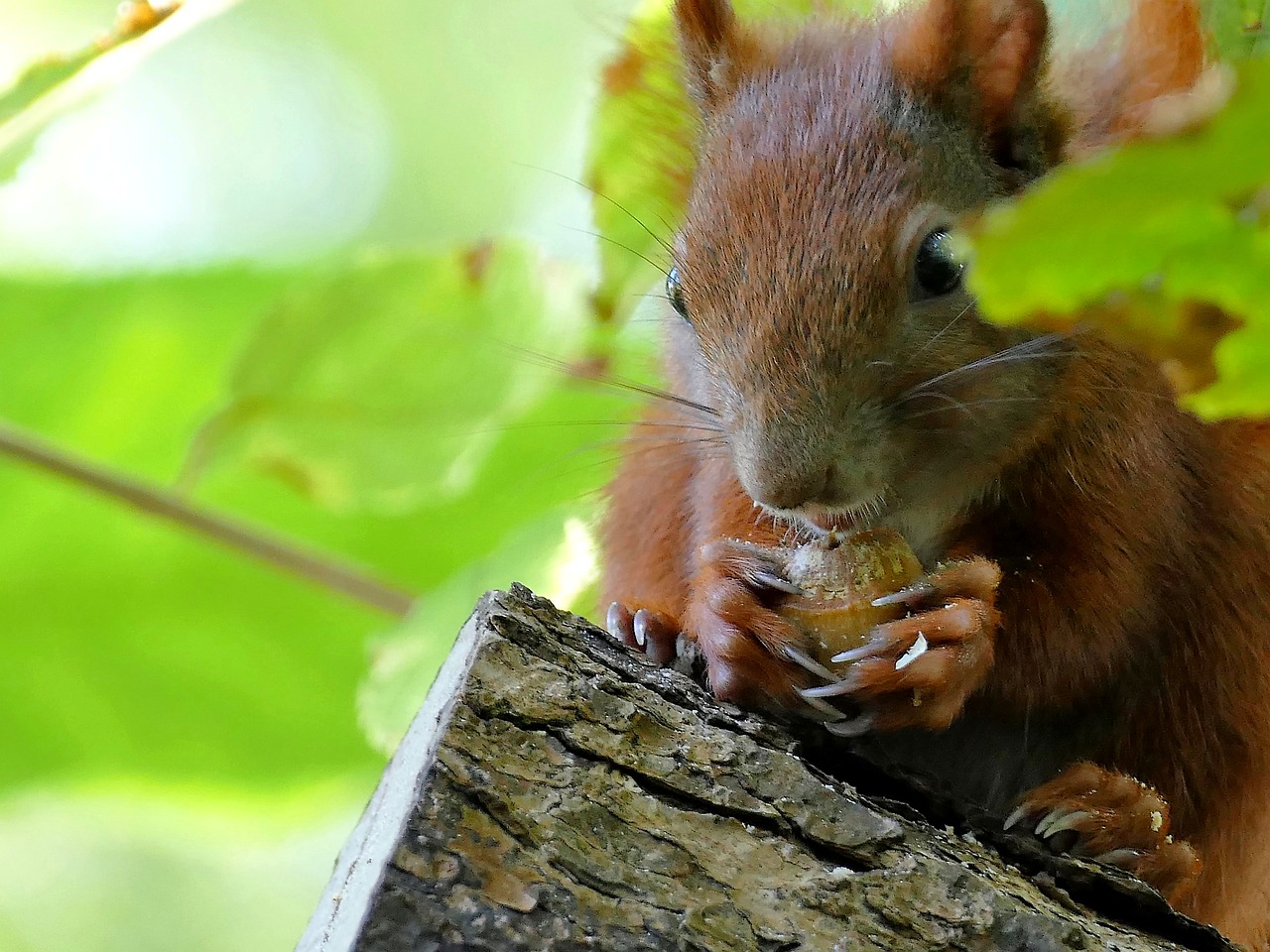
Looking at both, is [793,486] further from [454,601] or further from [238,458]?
[238,458]

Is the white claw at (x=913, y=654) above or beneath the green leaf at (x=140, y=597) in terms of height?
beneath

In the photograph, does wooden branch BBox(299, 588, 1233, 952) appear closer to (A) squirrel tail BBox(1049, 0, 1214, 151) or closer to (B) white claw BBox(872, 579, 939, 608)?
(B) white claw BBox(872, 579, 939, 608)

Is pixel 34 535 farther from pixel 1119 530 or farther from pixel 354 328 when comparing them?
pixel 1119 530

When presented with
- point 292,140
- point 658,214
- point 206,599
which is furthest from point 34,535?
point 292,140

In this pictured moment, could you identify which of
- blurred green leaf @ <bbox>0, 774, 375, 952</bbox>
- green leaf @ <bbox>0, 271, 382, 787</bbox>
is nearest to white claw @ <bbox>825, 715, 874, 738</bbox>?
green leaf @ <bbox>0, 271, 382, 787</bbox>

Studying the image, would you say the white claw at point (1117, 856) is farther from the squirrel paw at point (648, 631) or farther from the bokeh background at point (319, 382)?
the bokeh background at point (319, 382)

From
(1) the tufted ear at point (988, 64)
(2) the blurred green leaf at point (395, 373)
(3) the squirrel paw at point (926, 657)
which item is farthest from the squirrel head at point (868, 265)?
(2) the blurred green leaf at point (395, 373)
